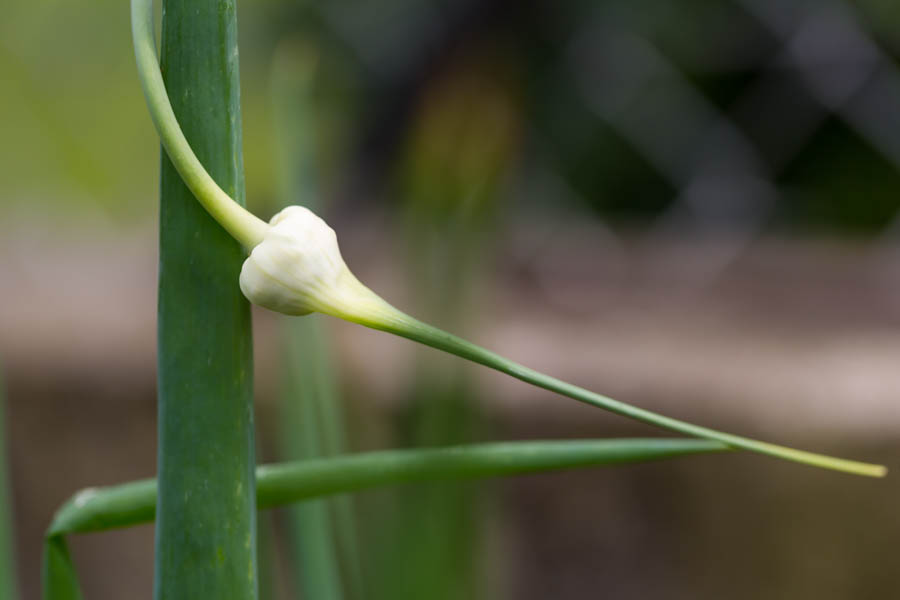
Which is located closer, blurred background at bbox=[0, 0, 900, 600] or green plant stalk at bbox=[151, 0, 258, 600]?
green plant stalk at bbox=[151, 0, 258, 600]

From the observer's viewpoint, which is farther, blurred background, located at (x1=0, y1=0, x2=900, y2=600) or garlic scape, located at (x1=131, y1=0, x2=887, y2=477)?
blurred background, located at (x1=0, y1=0, x2=900, y2=600)

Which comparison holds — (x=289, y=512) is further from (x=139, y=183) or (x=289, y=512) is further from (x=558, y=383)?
(x=139, y=183)

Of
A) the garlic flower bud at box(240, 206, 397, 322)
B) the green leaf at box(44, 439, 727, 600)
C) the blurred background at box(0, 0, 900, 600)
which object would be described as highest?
the blurred background at box(0, 0, 900, 600)

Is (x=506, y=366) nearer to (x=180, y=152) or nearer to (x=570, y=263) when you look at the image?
(x=180, y=152)

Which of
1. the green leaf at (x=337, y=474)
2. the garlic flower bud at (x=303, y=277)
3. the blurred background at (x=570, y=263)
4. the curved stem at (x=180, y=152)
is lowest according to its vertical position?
the green leaf at (x=337, y=474)

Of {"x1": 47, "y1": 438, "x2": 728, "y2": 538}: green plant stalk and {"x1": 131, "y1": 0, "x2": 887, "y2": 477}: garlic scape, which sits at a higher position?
{"x1": 131, "y1": 0, "x2": 887, "y2": 477}: garlic scape

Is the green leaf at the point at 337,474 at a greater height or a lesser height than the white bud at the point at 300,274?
lesser
